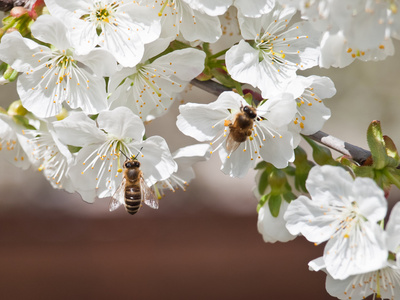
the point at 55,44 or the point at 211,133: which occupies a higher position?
the point at 55,44

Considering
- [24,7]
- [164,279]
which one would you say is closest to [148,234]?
[164,279]

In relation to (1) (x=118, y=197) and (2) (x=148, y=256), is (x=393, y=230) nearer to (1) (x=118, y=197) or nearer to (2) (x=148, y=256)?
(1) (x=118, y=197)

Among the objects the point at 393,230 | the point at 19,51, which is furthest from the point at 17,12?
the point at 393,230

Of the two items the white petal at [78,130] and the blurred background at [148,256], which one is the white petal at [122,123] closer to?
the white petal at [78,130]

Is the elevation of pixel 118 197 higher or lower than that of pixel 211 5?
lower

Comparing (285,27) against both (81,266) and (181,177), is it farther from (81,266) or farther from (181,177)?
(81,266)

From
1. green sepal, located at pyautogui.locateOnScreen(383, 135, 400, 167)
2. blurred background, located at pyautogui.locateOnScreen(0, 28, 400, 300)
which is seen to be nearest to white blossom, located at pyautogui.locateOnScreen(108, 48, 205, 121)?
green sepal, located at pyautogui.locateOnScreen(383, 135, 400, 167)
